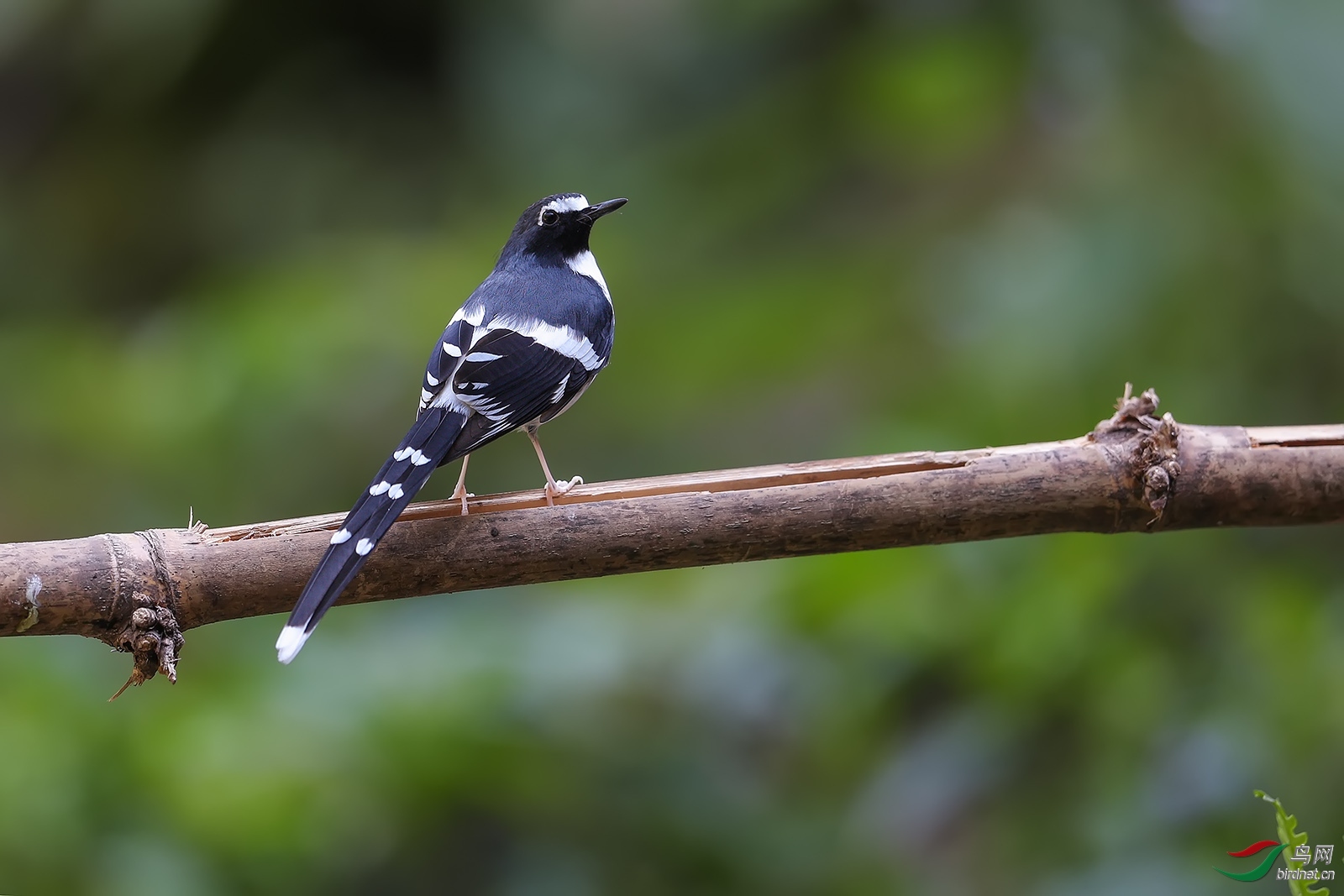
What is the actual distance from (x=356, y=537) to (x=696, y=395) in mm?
3156

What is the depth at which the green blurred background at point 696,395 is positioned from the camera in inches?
131

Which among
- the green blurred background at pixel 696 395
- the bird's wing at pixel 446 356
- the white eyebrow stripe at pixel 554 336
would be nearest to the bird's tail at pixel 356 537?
the bird's wing at pixel 446 356

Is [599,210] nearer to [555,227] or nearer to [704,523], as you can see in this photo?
[555,227]

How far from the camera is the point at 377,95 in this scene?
6.91m

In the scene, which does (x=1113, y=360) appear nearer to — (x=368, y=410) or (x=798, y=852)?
(x=798, y=852)

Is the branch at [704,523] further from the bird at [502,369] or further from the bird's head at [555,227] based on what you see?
the bird's head at [555,227]

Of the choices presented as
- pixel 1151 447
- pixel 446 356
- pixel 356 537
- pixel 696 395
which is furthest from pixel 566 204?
pixel 696 395

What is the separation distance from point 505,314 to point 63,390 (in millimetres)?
3152

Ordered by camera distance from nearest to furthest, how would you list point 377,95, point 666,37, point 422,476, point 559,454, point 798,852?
point 422,476 < point 798,852 < point 559,454 < point 666,37 < point 377,95

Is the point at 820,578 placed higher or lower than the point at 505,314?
lower

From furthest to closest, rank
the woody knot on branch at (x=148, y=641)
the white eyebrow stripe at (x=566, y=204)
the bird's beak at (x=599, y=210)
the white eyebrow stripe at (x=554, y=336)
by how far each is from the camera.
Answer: the white eyebrow stripe at (x=566, y=204) < the bird's beak at (x=599, y=210) < the white eyebrow stripe at (x=554, y=336) < the woody knot on branch at (x=148, y=641)

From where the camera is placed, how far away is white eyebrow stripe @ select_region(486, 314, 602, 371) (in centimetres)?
308

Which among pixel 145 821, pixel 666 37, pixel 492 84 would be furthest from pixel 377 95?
pixel 145 821

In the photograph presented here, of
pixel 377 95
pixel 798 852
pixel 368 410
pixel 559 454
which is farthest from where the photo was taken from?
pixel 377 95
